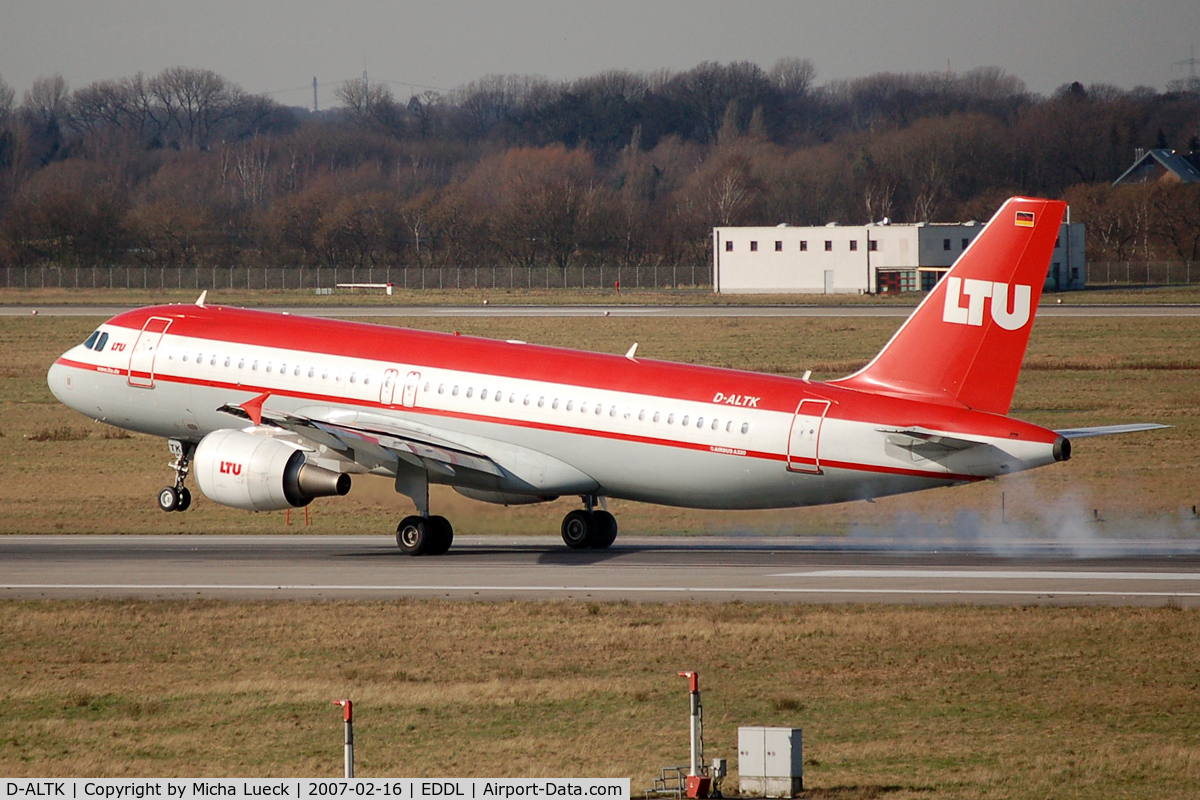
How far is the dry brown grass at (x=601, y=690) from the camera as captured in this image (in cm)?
1839

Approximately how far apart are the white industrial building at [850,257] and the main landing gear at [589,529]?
298ft

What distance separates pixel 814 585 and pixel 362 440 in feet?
36.1

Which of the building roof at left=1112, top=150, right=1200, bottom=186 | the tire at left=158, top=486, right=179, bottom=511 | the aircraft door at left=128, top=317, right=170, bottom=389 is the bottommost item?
the tire at left=158, top=486, right=179, bottom=511

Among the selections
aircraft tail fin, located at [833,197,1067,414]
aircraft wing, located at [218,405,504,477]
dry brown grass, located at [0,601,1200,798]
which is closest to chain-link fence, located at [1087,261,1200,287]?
aircraft tail fin, located at [833,197,1067,414]

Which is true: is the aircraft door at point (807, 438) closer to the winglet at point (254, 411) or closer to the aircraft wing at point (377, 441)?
the aircraft wing at point (377, 441)

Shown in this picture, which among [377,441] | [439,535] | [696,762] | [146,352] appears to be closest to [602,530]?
[439,535]

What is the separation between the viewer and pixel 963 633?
26.1 meters

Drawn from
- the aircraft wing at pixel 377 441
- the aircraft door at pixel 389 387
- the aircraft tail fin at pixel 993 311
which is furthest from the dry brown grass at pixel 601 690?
the aircraft door at pixel 389 387

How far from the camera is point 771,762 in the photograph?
1653 cm

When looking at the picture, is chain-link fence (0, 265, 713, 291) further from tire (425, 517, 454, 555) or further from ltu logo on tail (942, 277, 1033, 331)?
ltu logo on tail (942, 277, 1033, 331)

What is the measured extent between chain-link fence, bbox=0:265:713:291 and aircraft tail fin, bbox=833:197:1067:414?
10755 cm

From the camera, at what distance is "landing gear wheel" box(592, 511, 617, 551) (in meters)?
37.6

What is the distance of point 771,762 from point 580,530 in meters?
21.3

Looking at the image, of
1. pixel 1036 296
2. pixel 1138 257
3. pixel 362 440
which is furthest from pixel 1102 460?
pixel 1138 257
